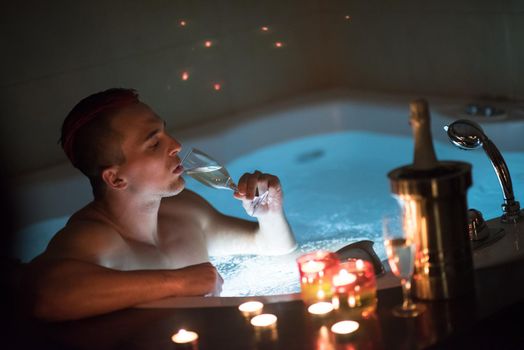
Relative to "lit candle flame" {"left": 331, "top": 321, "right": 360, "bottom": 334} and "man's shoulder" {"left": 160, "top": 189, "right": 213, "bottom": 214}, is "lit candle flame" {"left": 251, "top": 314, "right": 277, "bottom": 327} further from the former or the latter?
"man's shoulder" {"left": 160, "top": 189, "right": 213, "bottom": 214}

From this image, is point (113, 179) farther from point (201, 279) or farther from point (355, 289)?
point (355, 289)

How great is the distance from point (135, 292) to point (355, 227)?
1.38 metres

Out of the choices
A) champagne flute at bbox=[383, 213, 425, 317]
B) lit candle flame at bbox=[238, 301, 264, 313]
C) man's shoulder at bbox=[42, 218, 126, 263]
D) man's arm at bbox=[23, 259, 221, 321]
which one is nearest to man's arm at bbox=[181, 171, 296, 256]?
man's shoulder at bbox=[42, 218, 126, 263]

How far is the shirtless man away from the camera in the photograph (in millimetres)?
1629

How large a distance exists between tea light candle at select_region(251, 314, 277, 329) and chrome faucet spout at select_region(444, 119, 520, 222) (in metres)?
0.61

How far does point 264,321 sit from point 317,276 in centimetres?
11

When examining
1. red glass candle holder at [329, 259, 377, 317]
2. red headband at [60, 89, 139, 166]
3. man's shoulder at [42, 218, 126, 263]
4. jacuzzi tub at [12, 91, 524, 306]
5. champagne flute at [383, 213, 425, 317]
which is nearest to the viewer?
champagne flute at [383, 213, 425, 317]

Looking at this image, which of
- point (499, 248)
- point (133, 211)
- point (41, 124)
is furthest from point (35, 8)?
point (499, 248)

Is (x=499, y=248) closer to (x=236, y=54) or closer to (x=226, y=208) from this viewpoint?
(x=226, y=208)

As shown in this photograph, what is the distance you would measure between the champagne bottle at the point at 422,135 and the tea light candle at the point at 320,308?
27cm

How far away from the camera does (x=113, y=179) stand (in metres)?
2.01

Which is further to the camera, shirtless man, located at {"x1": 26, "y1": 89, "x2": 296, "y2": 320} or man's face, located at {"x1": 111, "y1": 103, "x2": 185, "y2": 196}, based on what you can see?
man's face, located at {"x1": 111, "y1": 103, "x2": 185, "y2": 196}

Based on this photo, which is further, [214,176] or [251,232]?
[251,232]

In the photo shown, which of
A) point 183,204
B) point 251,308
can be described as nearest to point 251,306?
point 251,308
